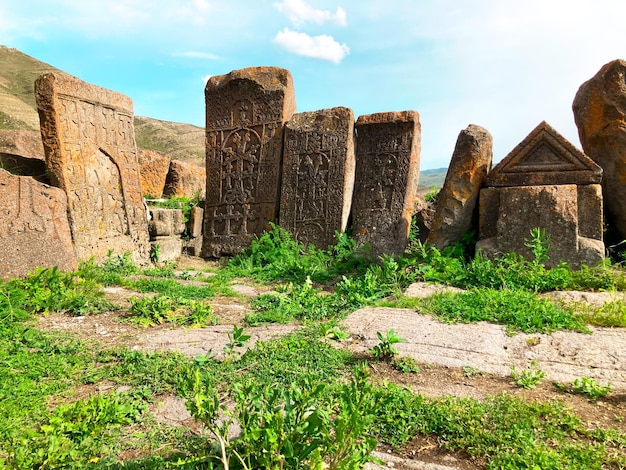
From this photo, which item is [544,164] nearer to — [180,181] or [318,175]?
[318,175]

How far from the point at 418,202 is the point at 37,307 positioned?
15.3 feet

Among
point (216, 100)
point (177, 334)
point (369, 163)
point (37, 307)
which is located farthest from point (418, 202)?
point (37, 307)

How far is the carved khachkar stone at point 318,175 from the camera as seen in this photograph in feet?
18.3

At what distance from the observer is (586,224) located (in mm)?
4344

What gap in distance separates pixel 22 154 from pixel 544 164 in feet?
20.0

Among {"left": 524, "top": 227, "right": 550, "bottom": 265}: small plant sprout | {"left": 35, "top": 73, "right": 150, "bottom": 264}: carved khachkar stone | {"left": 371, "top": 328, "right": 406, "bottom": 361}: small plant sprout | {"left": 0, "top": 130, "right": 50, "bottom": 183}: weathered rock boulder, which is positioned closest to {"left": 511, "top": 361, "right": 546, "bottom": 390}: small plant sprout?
{"left": 371, "top": 328, "right": 406, "bottom": 361}: small plant sprout

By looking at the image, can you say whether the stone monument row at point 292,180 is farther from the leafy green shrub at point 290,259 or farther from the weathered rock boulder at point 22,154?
the leafy green shrub at point 290,259

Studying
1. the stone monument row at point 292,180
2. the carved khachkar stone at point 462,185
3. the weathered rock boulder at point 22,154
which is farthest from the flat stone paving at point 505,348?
the weathered rock boulder at point 22,154

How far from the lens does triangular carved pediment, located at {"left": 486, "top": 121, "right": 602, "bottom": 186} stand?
440 centimetres

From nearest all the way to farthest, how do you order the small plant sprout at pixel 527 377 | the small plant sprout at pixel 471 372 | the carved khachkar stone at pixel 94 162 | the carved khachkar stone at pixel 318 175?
the small plant sprout at pixel 527 377, the small plant sprout at pixel 471 372, the carved khachkar stone at pixel 94 162, the carved khachkar stone at pixel 318 175

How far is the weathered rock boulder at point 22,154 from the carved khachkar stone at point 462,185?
435 cm

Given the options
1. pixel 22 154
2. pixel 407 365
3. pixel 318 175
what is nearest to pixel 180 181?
pixel 22 154

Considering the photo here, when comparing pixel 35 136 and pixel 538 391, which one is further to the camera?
pixel 35 136

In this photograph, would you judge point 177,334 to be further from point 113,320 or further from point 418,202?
point 418,202
